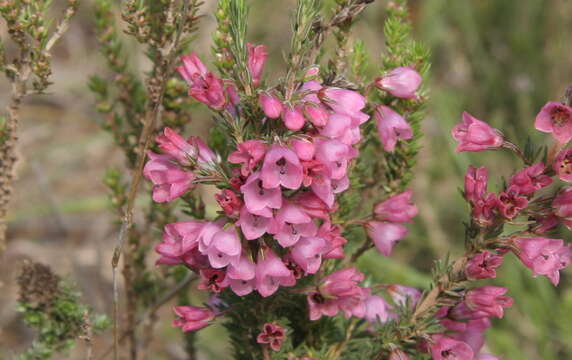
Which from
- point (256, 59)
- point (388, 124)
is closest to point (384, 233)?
point (388, 124)

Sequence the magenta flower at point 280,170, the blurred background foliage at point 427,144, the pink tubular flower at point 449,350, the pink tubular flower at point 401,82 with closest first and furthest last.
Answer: the magenta flower at point 280,170, the pink tubular flower at point 449,350, the pink tubular flower at point 401,82, the blurred background foliage at point 427,144

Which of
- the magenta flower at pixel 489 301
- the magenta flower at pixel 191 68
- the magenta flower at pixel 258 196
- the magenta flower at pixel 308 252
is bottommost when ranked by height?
the magenta flower at pixel 489 301

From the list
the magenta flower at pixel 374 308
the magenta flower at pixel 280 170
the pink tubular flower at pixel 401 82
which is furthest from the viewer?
the magenta flower at pixel 374 308

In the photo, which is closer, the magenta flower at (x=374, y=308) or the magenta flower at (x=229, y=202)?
the magenta flower at (x=229, y=202)

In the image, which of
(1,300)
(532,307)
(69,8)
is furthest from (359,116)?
(1,300)

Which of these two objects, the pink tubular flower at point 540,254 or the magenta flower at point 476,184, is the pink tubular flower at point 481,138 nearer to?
the magenta flower at point 476,184

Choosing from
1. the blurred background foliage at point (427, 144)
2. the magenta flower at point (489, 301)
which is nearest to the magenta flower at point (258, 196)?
the magenta flower at point (489, 301)

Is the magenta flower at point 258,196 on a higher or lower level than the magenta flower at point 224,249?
higher
